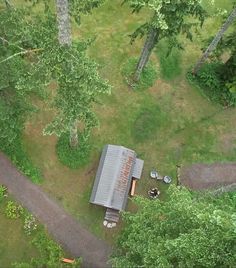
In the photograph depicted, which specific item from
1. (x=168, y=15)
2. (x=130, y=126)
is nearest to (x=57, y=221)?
(x=130, y=126)

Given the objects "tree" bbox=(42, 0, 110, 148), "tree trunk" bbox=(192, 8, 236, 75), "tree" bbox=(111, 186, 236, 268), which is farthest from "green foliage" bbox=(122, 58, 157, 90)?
"tree" bbox=(111, 186, 236, 268)

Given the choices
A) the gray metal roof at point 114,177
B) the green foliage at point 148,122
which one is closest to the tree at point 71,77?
the gray metal roof at point 114,177

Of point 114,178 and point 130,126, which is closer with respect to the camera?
point 114,178

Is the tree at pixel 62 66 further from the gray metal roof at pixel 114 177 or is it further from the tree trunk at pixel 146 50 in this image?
the tree trunk at pixel 146 50

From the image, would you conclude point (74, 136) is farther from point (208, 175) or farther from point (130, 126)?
point (208, 175)

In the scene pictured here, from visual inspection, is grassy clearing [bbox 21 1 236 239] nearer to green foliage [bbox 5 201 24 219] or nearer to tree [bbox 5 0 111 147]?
green foliage [bbox 5 201 24 219]
